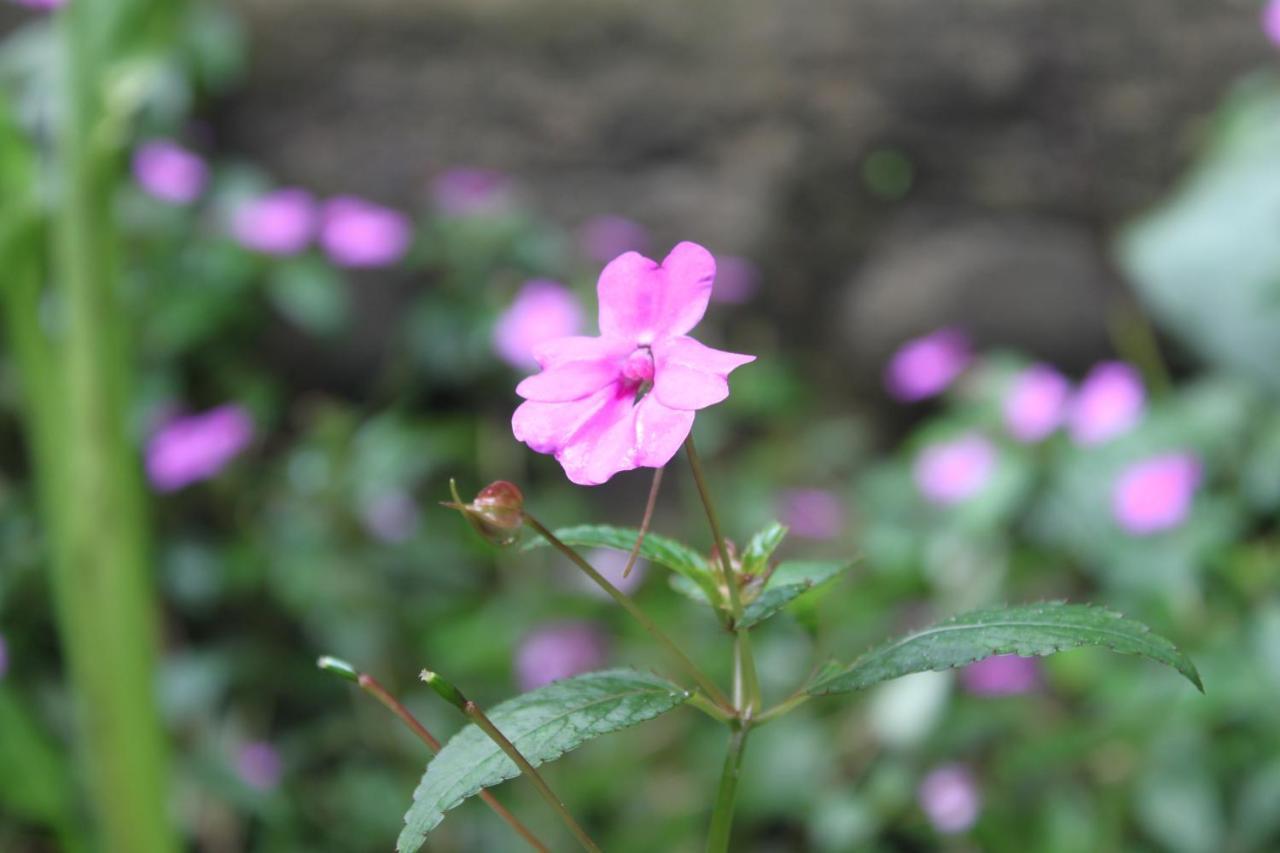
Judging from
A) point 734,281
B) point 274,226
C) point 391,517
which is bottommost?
point 391,517

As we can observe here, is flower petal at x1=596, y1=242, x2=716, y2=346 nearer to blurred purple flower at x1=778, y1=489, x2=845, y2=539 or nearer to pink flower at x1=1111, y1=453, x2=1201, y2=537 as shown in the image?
pink flower at x1=1111, y1=453, x2=1201, y2=537

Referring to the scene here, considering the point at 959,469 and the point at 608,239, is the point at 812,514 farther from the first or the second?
the point at 608,239

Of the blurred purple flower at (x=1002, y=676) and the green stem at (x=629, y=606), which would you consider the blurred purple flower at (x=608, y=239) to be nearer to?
the blurred purple flower at (x=1002, y=676)

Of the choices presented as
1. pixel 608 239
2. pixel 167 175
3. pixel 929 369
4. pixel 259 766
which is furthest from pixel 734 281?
pixel 259 766

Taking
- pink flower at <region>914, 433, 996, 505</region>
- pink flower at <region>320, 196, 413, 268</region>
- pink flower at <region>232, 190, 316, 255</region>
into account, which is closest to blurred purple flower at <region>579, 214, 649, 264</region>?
pink flower at <region>320, 196, 413, 268</region>

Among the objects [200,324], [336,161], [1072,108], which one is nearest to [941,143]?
[1072,108]

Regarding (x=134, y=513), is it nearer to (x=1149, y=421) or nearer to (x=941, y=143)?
(x=1149, y=421)
